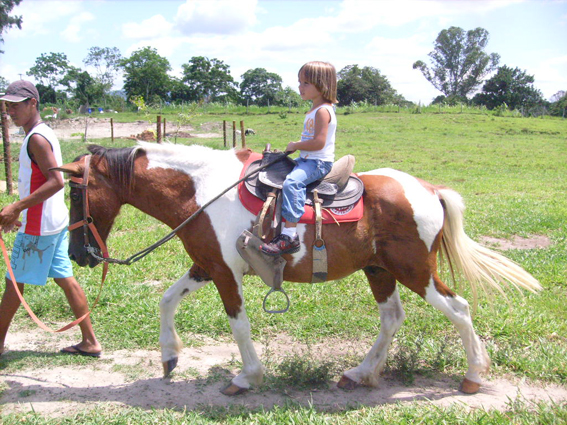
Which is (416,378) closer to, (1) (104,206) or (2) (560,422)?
(2) (560,422)

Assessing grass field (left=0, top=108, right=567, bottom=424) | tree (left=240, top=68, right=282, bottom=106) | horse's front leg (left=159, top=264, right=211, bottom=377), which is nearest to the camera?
grass field (left=0, top=108, right=567, bottom=424)

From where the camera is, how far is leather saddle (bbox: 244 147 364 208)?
3.30 meters

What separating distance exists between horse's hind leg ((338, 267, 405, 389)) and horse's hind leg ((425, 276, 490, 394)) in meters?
0.40

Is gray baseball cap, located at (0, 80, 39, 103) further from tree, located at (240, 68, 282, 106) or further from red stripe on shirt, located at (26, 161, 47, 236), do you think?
tree, located at (240, 68, 282, 106)

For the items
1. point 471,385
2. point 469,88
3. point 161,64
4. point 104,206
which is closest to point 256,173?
point 104,206

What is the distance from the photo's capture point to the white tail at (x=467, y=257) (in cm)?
358

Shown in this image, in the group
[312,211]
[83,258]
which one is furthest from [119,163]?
[312,211]

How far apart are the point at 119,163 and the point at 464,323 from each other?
280 cm

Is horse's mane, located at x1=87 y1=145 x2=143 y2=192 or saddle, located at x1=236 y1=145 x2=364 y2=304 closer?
saddle, located at x1=236 y1=145 x2=364 y2=304

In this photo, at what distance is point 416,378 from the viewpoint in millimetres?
3684

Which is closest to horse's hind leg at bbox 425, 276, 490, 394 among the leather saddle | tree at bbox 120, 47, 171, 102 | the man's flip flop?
the leather saddle

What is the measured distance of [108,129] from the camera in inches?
1211

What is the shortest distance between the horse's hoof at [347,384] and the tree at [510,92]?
6315 cm

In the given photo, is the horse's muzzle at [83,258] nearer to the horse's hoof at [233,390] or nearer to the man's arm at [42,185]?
the man's arm at [42,185]
